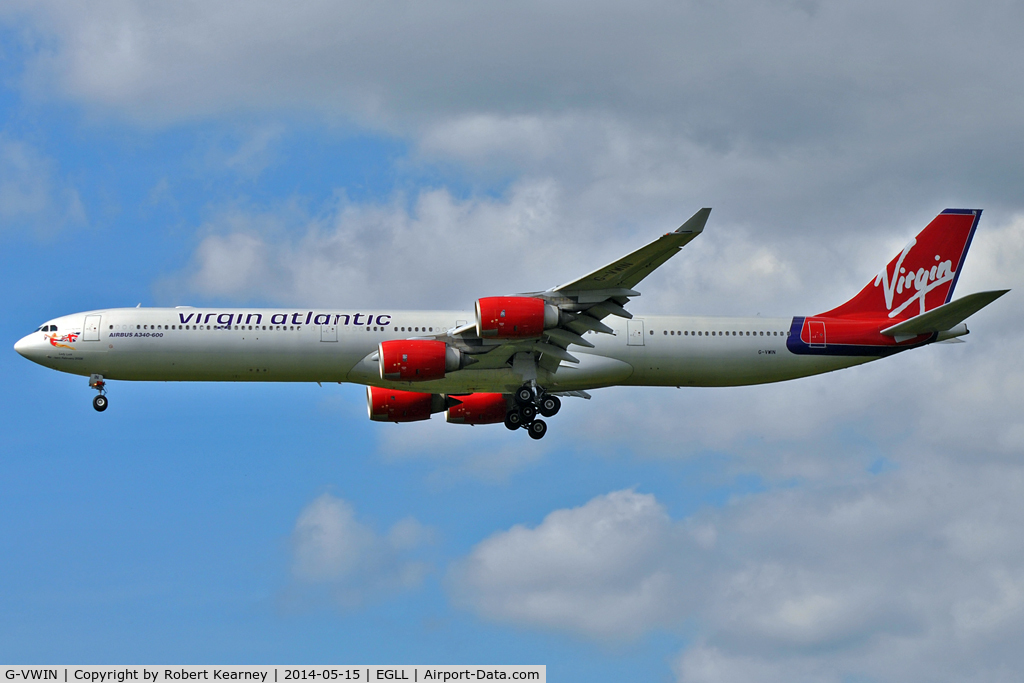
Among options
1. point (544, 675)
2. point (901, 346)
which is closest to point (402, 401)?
point (544, 675)

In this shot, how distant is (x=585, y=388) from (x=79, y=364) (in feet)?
67.3

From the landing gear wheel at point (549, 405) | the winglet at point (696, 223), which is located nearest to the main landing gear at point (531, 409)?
the landing gear wheel at point (549, 405)

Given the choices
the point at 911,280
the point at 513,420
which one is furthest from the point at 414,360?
the point at 911,280

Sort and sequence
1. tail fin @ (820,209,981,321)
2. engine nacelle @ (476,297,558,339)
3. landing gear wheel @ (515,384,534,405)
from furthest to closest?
1. tail fin @ (820,209,981,321)
2. landing gear wheel @ (515,384,534,405)
3. engine nacelle @ (476,297,558,339)

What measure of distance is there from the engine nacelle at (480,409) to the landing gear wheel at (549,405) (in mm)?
4109

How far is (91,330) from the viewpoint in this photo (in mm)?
46125

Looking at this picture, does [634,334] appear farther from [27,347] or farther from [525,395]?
[27,347]

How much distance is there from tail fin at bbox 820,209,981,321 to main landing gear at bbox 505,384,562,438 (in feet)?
42.3

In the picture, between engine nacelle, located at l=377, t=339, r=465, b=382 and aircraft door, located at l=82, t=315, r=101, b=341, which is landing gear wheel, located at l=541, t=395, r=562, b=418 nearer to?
engine nacelle, located at l=377, t=339, r=465, b=382

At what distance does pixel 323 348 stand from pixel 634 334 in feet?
41.4

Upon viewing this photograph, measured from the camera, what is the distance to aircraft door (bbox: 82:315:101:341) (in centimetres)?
4600

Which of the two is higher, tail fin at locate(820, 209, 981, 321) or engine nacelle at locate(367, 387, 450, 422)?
tail fin at locate(820, 209, 981, 321)

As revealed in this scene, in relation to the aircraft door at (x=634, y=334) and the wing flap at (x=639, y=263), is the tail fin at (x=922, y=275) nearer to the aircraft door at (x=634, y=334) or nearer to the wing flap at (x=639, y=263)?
the aircraft door at (x=634, y=334)

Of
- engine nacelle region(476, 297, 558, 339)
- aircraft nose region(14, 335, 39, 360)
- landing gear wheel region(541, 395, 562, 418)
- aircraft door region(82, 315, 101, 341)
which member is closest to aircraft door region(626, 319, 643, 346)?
landing gear wheel region(541, 395, 562, 418)
